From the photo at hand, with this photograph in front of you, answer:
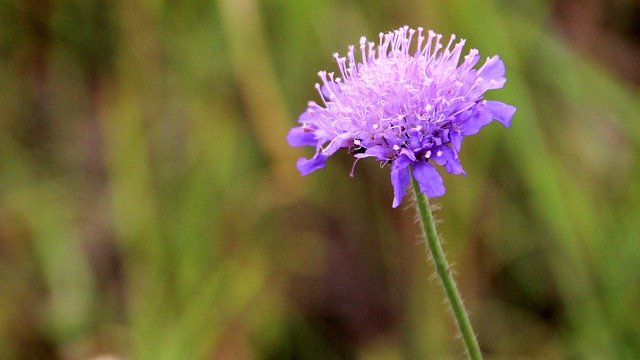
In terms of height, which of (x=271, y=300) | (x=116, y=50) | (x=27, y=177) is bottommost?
(x=271, y=300)

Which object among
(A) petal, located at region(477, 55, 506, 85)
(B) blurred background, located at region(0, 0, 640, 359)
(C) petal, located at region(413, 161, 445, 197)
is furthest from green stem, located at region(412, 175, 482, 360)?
(B) blurred background, located at region(0, 0, 640, 359)

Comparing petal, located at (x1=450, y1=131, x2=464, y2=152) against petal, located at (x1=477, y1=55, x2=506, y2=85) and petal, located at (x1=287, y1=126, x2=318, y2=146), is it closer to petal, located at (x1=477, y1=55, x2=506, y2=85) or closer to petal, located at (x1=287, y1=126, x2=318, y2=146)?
petal, located at (x1=477, y1=55, x2=506, y2=85)

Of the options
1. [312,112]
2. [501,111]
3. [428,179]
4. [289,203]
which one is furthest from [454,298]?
[289,203]

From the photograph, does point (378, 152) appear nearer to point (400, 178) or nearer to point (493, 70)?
point (400, 178)

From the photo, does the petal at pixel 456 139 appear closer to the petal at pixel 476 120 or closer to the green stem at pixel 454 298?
the petal at pixel 476 120

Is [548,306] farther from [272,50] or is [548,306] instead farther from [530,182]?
[272,50]

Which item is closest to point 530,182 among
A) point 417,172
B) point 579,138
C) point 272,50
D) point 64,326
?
point 579,138

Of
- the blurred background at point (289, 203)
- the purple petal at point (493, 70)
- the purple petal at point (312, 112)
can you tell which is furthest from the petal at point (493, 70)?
the blurred background at point (289, 203)
